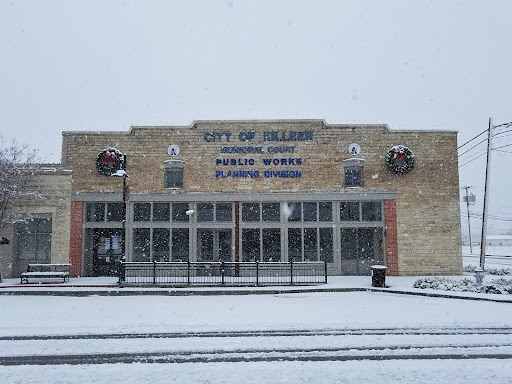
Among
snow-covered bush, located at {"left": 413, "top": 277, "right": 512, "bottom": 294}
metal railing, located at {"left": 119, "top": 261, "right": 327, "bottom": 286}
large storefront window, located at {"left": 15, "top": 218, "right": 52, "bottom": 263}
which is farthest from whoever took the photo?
large storefront window, located at {"left": 15, "top": 218, "right": 52, "bottom": 263}

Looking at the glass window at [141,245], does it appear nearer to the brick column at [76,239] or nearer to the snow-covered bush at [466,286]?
the brick column at [76,239]

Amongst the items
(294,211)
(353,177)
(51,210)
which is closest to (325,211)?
(294,211)

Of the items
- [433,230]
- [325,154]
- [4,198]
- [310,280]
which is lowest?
[310,280]

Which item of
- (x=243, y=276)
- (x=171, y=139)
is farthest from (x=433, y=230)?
(x=171, y=139)

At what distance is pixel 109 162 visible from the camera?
2198 cm

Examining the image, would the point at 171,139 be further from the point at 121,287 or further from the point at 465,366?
the point at 465,366

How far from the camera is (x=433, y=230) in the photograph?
2231 cm

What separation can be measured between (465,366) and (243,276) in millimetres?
15072

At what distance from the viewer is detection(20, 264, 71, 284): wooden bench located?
1913cm

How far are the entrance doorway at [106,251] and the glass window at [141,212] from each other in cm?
128

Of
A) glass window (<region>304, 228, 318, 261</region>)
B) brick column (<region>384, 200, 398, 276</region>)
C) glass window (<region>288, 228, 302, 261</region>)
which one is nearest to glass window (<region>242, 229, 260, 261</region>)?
glass window (<region>288, 228, 302, 261</region>)

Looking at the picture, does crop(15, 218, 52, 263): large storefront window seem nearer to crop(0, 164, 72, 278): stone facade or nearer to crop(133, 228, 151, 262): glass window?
crop(0, 164, 72, 278): stone facade

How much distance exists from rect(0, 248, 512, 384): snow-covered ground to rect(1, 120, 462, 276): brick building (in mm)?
7721

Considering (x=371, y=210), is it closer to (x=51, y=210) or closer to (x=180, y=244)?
(x=180, y=244)
